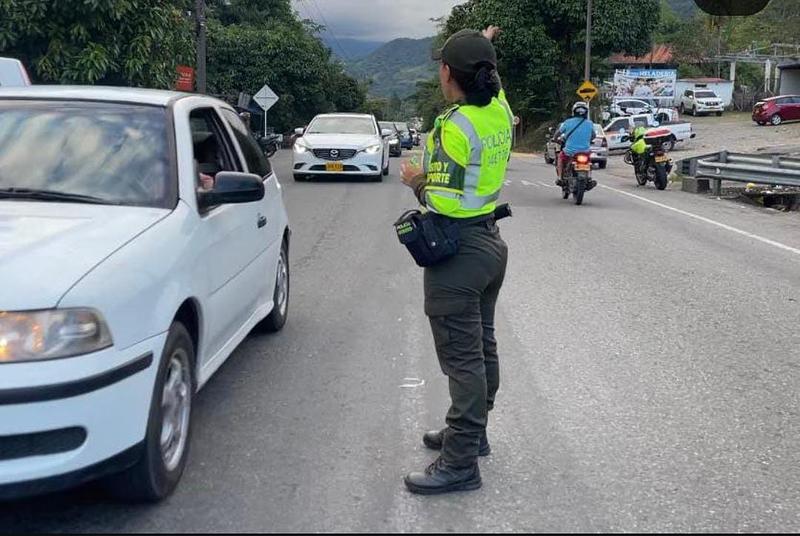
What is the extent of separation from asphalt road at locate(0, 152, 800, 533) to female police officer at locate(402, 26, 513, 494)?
0.66ft

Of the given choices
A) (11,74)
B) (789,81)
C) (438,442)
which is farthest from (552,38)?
(438,442)

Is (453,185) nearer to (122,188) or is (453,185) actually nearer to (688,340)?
(122,188)

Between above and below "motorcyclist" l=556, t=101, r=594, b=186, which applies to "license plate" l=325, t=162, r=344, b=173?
below

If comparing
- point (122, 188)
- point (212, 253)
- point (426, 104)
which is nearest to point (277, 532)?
point (212, 253)

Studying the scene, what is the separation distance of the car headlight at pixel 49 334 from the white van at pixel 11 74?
6.21m

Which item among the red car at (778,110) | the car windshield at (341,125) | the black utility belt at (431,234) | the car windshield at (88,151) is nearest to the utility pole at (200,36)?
the car windshield at (341,125)

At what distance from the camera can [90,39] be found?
44.4 feet

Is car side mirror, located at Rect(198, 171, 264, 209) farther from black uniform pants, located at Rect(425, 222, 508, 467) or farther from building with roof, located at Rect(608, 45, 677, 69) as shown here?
building with roof, located at Rect(608, 45, 677, 69)

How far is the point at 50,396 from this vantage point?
10.7 ft

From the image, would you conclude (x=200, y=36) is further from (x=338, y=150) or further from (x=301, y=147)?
(x=338, y=150)

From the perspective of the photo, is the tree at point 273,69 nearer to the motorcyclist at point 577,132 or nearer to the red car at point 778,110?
the red car at point 778,110

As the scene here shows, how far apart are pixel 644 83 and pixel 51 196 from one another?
182 feet

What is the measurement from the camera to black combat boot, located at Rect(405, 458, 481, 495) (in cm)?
401

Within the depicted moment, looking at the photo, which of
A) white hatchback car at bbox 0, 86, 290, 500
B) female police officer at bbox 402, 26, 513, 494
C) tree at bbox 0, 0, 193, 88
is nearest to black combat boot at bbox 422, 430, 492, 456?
female police officer at bbox 402, 26, 513, 494
